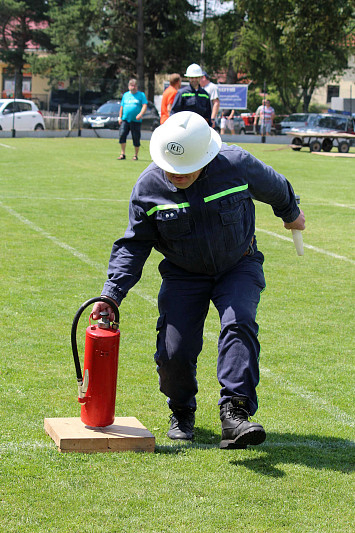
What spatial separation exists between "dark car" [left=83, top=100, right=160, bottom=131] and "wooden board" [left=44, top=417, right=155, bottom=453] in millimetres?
30836

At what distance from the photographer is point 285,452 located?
4.22 metres

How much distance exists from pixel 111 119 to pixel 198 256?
31347mm

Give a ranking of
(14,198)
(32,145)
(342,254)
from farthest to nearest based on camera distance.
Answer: (32,145) < (14,198) < (342,254)

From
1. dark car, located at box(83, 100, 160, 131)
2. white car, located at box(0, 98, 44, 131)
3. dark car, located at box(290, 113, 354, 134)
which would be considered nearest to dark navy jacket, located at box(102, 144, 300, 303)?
white car, located at box(0, 98, 44, 131)

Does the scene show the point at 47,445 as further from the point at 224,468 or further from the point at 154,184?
the point at 154,184

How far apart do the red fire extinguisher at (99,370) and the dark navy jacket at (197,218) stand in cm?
15

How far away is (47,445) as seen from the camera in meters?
4.13

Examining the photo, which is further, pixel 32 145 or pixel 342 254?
pixel 32 145

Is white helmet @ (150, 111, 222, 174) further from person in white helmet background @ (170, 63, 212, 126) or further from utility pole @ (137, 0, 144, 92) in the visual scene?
utility pole @ (137, 0, 144, 92)

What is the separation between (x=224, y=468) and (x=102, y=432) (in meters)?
0.68

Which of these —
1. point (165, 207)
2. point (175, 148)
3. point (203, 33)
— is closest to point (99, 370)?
point (165, 207)

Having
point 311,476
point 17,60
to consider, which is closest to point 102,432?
point 311,476

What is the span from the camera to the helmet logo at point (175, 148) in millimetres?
4016

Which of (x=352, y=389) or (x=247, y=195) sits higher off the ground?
(x=247, y=195)
